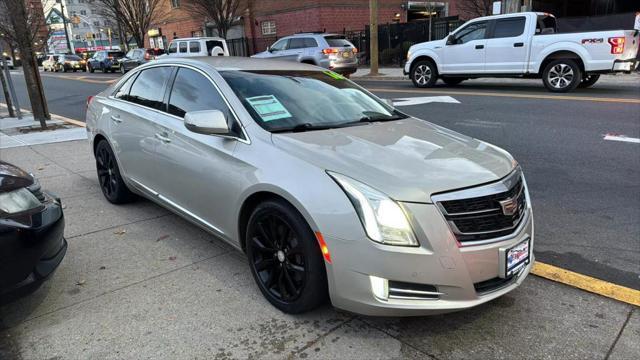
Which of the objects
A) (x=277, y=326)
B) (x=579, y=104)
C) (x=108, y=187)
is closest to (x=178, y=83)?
(x=108, y=187)

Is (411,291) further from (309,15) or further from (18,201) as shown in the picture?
(309,15)

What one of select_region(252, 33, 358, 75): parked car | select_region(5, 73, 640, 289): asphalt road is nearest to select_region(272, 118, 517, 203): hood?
select_region(5, 73, 640, 289): asphalt road

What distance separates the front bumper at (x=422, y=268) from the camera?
96.7 inches

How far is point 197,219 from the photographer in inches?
145

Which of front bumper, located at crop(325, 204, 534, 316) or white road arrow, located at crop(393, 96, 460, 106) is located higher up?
front bumper, located at crop(325, 204, 534, 316)

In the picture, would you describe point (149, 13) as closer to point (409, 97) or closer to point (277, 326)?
point (409, 97)

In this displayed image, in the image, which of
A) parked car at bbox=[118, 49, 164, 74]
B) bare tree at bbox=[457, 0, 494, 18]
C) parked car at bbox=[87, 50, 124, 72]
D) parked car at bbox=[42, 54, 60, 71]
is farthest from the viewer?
parked car at bbox=[42, 54, 60, 71]

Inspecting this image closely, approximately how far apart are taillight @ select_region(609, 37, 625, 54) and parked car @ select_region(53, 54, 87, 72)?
126ft

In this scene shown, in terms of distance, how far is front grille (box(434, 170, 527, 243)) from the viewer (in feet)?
8.29

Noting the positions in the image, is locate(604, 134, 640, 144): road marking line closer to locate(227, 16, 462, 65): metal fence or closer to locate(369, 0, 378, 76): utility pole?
locate(369, 0, 378, 76): utility pole

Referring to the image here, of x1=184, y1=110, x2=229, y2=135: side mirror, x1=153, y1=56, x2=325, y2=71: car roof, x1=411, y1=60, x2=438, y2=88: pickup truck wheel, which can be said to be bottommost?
x1=411, y1=60, x2=438, y2=88: pickup truck wheel

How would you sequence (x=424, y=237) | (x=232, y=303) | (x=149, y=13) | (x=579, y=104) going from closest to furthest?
(x=424, y=237)
(x=232, y=303)
(x=579, y=104)
(x=149, y=13)

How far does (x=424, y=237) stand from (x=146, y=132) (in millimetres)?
2770

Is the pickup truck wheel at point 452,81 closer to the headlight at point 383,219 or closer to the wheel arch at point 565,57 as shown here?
the wheel arch at point 565,57
